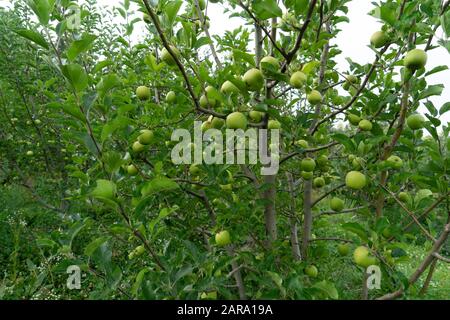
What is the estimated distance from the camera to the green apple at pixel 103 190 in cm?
101

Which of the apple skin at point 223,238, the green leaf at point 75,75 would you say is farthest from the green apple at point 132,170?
the green leaf at point 75,75

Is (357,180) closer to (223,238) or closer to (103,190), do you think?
(223,238)

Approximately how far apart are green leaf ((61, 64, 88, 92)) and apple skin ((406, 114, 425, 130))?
1199 millimetres

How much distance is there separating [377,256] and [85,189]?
949 mm

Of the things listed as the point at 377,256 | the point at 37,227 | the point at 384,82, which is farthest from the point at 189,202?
the point at 37,227

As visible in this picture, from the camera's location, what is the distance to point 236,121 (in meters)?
1.28

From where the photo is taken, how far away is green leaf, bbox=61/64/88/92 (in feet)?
3.26

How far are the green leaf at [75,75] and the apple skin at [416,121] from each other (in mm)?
1199

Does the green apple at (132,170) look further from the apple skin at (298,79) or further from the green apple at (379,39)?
the green apple at (379,39)

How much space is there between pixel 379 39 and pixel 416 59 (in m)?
0.22

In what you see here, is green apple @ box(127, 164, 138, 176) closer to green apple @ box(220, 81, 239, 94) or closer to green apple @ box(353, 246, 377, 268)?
green apple @ box(220, 81, 239, 94)

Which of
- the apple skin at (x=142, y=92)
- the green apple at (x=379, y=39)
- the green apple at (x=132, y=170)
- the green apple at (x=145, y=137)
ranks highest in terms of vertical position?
the green apple at (x=379, y=39)

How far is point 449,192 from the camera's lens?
115cm

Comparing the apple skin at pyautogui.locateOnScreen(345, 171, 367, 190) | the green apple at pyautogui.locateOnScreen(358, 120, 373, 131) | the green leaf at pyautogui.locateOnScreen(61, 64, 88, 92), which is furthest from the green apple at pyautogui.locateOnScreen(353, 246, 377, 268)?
the green leaf at pyautogui.locateOnScreen(61, 64, 88, 92)
